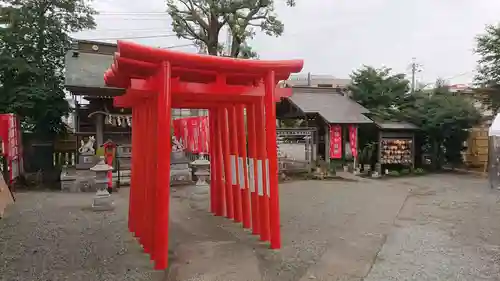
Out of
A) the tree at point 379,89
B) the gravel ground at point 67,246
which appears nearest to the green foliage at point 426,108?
the tree at point 379,89

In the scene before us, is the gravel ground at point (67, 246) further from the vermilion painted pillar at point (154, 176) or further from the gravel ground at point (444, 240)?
the gravel ground at point (444, 240)

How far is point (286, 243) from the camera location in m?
6.25

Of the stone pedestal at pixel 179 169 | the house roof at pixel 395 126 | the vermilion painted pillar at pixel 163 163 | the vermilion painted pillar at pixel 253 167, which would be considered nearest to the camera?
the vermilion painted pillar at pixel 163 163

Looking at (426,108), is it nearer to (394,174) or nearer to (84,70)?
(394,174)

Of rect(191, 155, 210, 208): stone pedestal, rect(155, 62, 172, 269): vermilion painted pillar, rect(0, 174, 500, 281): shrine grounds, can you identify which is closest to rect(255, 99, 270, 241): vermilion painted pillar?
rect(0, 174, 500, 281): shrine grounds

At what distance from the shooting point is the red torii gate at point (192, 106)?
16.3 ft

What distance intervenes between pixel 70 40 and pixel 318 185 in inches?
419

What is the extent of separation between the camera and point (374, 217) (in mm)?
8422

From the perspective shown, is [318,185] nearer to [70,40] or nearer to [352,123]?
[352,123]

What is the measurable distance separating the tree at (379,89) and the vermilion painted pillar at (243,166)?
12.8 m

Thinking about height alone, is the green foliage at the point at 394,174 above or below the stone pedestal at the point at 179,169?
below

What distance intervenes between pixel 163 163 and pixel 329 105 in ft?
44.0

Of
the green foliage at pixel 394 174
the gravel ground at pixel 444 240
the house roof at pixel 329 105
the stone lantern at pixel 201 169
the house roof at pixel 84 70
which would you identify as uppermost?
the house roof at pixel 84 70

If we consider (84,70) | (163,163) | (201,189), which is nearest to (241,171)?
(163,163)
